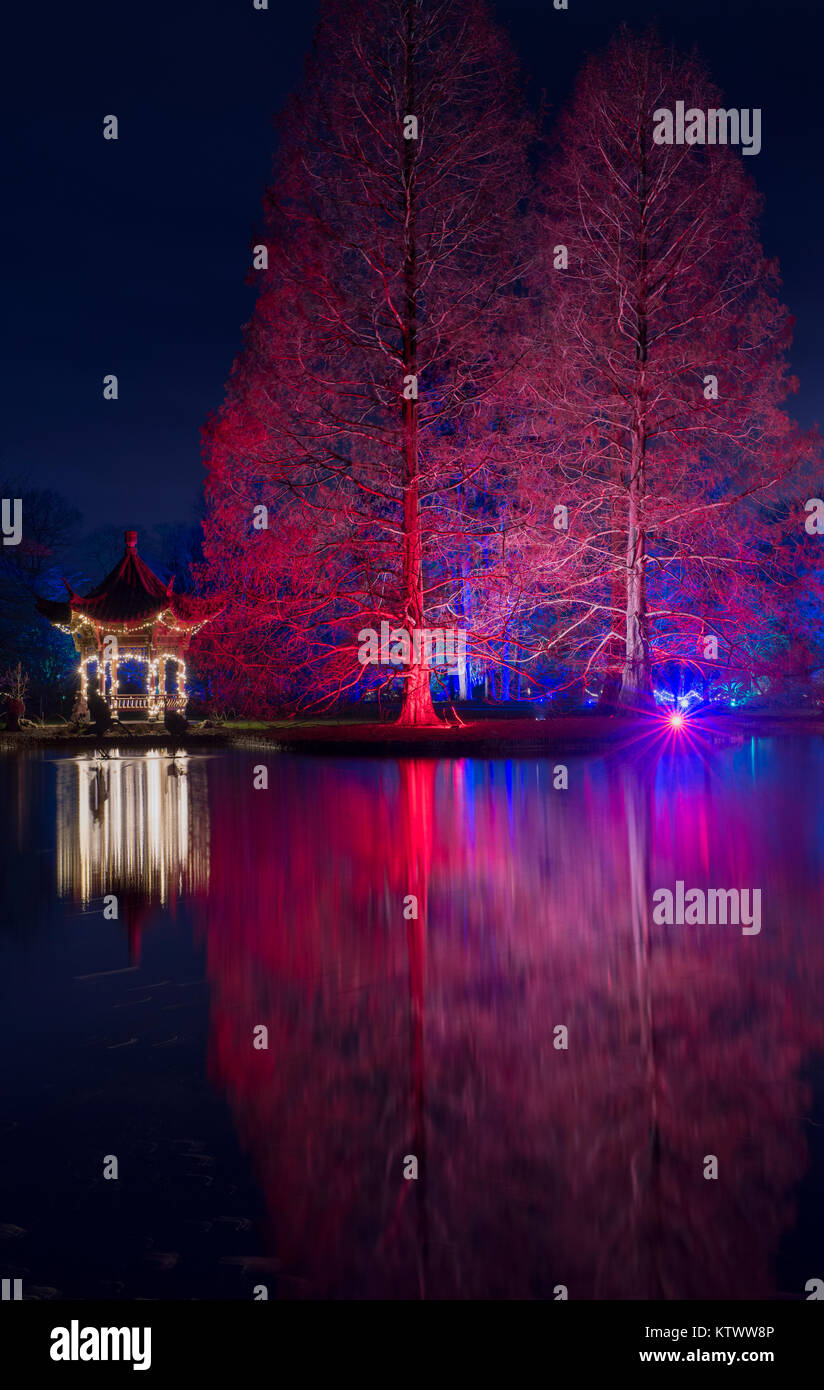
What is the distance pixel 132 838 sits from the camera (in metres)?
12.3

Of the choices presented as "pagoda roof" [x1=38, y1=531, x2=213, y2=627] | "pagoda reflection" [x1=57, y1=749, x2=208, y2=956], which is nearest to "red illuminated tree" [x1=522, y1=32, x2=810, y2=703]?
"pagoda roof" [x1=38, y1=531, x2=213, y2=627]

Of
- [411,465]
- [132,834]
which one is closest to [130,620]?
[411,465]

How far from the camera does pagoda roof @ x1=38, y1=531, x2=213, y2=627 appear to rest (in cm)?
3753

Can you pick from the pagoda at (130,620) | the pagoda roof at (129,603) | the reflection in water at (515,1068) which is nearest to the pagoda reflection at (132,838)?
the reflection in water at (515,1068)

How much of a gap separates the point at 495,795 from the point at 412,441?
42.3 feet

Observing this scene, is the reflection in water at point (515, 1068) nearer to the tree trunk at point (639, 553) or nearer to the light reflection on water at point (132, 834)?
the light reflection on water at point (132, 834)

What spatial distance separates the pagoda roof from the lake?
2748cm

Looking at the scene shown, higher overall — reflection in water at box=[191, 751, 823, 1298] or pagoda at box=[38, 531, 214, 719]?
pagoda at box=[38, 531, 214, 719]

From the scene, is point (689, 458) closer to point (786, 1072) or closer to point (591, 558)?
point (591, 558)

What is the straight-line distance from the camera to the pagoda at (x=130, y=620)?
37781 mm

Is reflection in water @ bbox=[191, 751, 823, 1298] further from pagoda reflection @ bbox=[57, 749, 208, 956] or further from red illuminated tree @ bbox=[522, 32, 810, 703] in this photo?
red illuminated tree @ bbox=[522, 32, 810, 703]

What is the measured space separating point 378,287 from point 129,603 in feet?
50.1

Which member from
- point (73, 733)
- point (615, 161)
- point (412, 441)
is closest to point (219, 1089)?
point (412, 441)
